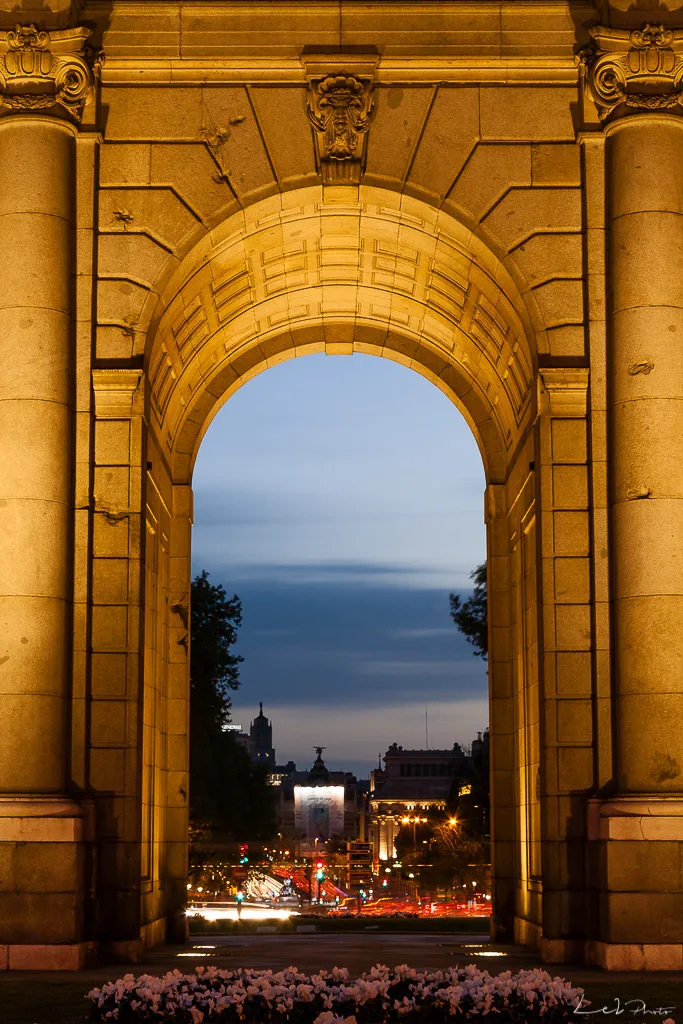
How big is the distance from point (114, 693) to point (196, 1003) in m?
11.8

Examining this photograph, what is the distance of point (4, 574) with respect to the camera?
29797 millimetres

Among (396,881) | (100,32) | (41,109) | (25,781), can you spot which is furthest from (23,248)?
(396,881)

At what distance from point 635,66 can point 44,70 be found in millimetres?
12341

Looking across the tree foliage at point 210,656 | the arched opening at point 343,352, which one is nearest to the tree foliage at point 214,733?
the tree foliage at point 210,656

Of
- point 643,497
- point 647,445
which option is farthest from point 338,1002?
point 647,445

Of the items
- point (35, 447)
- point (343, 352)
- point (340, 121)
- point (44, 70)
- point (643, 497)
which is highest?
point (44, 70)

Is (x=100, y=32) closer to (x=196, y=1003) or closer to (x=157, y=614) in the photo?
(x=157, y=614)

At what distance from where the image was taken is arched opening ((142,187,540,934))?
33.9 m

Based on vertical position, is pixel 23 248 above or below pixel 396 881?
above

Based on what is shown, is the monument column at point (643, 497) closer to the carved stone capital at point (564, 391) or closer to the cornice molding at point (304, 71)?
the carved stone capital at point (564, 391)

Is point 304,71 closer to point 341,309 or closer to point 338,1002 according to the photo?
point 341,309

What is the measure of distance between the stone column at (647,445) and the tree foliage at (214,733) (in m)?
45.6

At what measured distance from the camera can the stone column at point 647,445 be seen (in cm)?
2941

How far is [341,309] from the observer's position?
4272 cm
